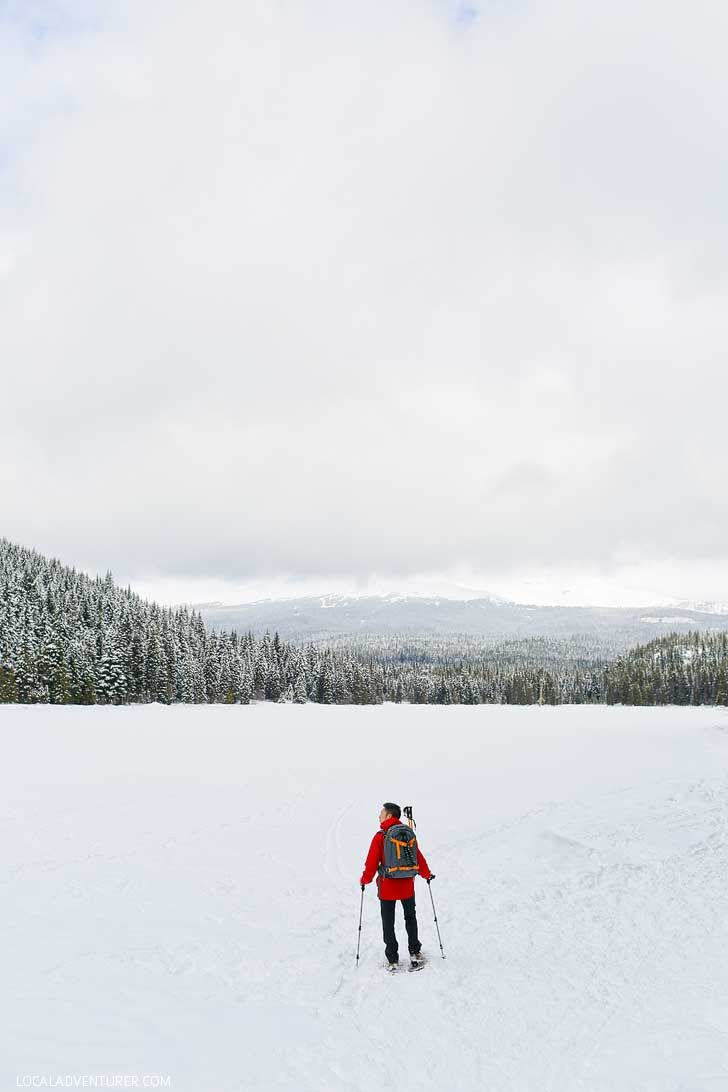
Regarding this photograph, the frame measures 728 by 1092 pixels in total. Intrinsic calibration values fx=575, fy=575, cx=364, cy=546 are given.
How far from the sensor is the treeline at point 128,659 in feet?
225

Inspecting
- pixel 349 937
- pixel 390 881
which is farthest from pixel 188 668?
pixel 390 881

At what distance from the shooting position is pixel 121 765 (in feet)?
92.6

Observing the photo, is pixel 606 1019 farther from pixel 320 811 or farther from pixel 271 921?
pixel 320 811

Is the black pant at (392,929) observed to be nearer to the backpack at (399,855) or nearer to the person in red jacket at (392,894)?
the person in red jacket at (392,894)

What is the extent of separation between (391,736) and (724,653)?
14674 centimetres

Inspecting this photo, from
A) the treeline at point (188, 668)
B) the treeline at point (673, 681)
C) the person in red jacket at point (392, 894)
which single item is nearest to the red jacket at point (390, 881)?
the person in red jacket at point (392, 894)

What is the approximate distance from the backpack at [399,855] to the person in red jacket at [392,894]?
9 cm

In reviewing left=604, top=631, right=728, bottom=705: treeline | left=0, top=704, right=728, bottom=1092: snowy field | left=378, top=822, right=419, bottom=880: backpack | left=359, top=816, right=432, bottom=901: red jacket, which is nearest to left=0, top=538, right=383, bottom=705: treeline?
left=0, top=704, right=728, bottom=1092: snowy field

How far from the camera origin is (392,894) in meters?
9.48

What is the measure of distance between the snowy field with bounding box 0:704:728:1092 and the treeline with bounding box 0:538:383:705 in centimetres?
5022

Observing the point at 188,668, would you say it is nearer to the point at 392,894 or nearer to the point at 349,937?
the point at 349,937

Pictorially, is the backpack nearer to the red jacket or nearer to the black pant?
the red jacket

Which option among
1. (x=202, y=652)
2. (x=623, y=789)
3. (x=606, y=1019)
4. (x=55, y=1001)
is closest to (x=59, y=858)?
(x=55, y=1001)

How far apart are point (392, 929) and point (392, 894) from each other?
19.3 inches
